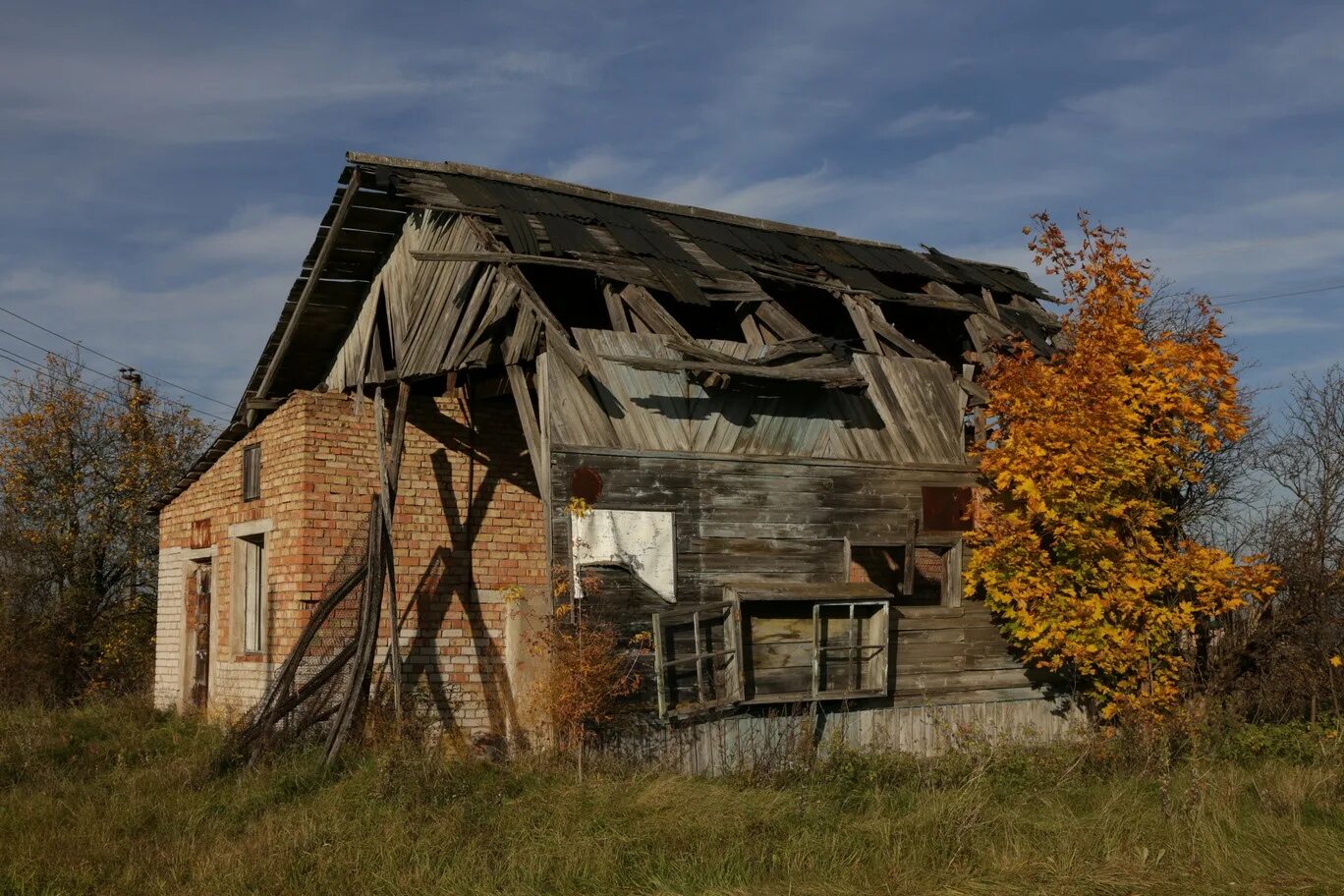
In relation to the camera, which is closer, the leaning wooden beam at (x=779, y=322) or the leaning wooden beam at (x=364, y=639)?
the leaning wooden beam at (x=364, y=639)

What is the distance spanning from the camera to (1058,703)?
1304 cm

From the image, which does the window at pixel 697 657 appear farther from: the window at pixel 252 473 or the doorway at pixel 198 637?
the doorway at pixel 198 637

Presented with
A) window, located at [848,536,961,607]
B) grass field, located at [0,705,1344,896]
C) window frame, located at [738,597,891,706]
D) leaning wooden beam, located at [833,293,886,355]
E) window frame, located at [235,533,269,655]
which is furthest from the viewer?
window, located at [848,536,961,607]

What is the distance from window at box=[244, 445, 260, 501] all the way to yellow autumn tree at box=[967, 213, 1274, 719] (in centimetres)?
772

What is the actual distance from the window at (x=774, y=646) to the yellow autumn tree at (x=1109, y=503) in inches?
59.3

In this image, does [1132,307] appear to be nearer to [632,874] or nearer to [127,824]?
[632,874]

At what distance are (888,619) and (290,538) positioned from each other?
6064 mm

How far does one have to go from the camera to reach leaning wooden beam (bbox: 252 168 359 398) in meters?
11.9

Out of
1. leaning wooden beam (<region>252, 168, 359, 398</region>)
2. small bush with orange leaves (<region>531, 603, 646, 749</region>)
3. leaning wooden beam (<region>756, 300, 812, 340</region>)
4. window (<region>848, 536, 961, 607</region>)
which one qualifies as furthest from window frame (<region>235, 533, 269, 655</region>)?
window (<region>848, 536, 961, 607</region>)

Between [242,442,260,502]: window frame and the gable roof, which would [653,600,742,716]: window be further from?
[242,442,260,502]: window frame

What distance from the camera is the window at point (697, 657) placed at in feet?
34.0

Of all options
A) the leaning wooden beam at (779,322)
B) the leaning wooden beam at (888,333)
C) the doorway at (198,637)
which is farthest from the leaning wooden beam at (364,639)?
the leaning wooden beam at (888,333)

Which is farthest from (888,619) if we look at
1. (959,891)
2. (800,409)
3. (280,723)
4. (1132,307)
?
(280,723)

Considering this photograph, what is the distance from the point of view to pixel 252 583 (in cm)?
1335
